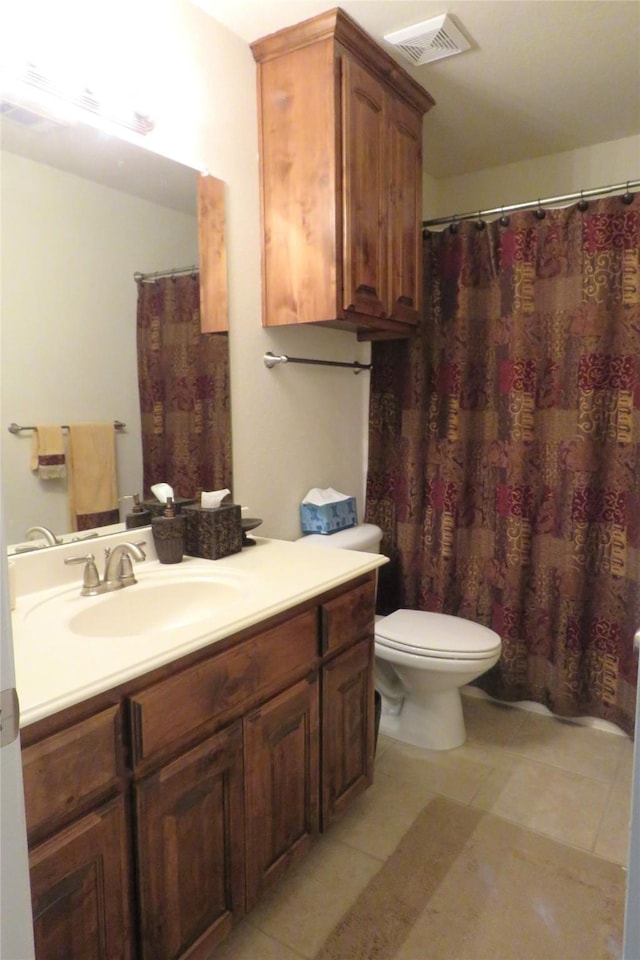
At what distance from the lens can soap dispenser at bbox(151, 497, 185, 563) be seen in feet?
5.42

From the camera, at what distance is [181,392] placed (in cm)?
179

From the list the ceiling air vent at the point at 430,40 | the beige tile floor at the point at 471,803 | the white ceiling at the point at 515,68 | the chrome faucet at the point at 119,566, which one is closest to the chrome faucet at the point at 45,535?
the chrome faucet at the point at 119,566

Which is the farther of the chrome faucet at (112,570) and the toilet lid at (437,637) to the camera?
the toilet lid at (437,637)

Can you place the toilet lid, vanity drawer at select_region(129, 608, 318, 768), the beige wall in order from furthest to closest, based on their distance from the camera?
1. the beige wall
2. the toilet lid
3. vanity drawer at select_region(129, 608, 318, 768)

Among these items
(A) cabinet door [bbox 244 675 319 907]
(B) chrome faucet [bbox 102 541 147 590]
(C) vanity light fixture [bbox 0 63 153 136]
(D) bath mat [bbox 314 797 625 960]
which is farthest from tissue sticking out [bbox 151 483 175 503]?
(D) bath mat [bbox 314 797 625 960]

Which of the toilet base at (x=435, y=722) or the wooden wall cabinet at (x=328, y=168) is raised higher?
the wooden wall cabinet at (x=328, y=168)

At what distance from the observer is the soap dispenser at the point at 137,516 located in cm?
167

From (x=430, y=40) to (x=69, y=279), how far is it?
4.39ft

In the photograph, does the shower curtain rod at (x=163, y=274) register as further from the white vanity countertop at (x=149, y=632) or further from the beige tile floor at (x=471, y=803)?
the beige tile floor at (x=471, y=803)

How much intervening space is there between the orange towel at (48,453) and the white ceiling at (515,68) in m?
1.27

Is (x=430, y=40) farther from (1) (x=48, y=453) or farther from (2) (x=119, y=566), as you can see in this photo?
(2) (x=119, y=566)

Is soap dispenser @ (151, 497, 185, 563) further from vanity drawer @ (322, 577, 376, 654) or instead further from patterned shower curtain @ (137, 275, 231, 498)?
vanity drawer @ (322, 577, 376, 654)

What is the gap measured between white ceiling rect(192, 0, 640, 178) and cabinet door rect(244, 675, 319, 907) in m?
1.87

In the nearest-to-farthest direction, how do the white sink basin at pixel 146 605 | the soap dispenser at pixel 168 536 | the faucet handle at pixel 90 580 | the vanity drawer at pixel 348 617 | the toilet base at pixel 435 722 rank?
the white sink basin at pixel 146 605 → the faucet handle at pixel 90 580 → the vanity drawer at pixel 348 617 → the soap dispenser at pixel 168 536 → the toilet base at pixel 435 722
